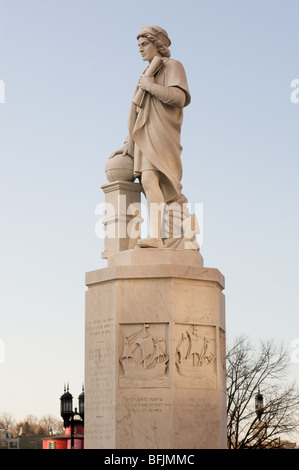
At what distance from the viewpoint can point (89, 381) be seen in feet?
53.8

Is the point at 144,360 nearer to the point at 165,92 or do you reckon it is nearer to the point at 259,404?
the point at 165,92

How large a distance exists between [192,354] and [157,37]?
5780 millimetres

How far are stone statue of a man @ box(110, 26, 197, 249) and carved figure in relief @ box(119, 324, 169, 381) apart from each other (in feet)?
6.07

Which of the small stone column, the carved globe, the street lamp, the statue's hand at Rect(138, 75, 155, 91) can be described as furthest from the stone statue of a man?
the street lamp

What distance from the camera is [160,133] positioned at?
55.8 ft

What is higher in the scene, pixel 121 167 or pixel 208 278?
pixel 121 167

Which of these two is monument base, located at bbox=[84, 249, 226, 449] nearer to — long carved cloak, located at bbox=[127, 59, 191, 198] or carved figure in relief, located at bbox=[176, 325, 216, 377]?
carved figure in relief, located at bbox=[176, 325, 216, 377]

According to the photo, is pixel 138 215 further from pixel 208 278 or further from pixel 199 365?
pixel 199 365

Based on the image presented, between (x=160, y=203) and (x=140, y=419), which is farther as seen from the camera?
(x=160, y=203)

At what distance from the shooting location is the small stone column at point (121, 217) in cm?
1723

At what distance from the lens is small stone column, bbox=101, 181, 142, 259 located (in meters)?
17.2
